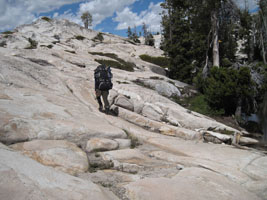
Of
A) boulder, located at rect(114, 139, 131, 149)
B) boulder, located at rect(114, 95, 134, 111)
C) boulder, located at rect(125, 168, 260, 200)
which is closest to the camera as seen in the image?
boulder, located at rect(125, 168, 260, 200)

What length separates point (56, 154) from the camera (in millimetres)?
4711

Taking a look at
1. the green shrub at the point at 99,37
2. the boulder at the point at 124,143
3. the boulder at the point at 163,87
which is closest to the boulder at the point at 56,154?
the boulder at the point at 124,143

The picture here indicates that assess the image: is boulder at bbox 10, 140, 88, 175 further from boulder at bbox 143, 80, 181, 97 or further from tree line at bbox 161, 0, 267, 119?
tree line at bbox 161, 0, 267, 119

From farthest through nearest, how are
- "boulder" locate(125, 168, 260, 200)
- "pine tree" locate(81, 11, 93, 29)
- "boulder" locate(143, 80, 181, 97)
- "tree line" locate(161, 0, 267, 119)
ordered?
"pine tree" locate(81, 11, 93, 29) → "boulder" locate(143, 80, 181, 97) → "tree line" locate(161, 0, 267, 119) → "boulder" locate(125, 168, 260, 200)

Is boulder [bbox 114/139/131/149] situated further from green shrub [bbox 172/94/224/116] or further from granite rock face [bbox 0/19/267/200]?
green shrub [bbox 172/94/224/116]

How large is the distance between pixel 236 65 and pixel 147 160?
1494 cm

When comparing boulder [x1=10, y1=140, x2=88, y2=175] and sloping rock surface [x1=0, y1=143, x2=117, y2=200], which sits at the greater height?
sloping rock surface [x1=0, y1=143, x2=117, y2=200]

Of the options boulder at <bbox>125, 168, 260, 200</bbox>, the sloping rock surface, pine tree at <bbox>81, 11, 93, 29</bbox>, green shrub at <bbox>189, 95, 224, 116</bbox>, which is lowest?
boulder at <bbox>125, 168, 260, 200</bbox>

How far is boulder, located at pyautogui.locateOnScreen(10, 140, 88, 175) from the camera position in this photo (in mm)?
4410

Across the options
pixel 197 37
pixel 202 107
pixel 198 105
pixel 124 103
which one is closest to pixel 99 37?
pixel 197 37

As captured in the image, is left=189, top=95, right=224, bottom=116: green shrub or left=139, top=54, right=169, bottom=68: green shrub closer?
left=189, top=95, right=224, bottom=116: green shrub

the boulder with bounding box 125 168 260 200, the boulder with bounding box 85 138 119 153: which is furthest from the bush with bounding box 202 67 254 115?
the boulder with bounding box 125 168 260 200

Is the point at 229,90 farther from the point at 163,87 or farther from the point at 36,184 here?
the point at 36,184

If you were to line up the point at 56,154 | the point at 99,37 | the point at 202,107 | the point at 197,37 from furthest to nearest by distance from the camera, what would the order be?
1. the point at 99,37
2. the point at 197,37
3. the point at 202,107
4. the point at 56,154
